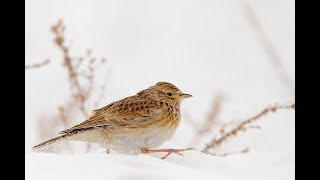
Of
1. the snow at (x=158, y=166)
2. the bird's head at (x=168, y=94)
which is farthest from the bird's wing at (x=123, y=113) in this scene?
the snow at (x=158, y=166)

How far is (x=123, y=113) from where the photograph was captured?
16.5ft

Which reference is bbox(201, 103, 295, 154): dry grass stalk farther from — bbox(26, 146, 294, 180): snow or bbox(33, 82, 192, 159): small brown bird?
bbox(26, 146, 294, 180): snow

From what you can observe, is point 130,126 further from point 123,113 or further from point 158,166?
point 158,166

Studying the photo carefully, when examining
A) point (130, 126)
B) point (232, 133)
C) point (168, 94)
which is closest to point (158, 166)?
point (130, 126)

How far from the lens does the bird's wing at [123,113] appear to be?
16.1 ft

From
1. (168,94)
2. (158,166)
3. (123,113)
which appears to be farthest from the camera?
(168,94)

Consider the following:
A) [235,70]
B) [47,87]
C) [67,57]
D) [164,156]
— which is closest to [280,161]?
[164,156]

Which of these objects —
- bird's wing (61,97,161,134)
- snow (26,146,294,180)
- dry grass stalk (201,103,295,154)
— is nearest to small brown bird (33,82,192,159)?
bird's wing (61,97,161,134)

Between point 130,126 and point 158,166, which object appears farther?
point 130,126

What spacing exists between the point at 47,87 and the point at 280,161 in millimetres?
4864

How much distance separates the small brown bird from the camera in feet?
15.5

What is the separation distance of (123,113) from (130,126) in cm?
22

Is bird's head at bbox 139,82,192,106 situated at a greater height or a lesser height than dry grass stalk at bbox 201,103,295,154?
greater

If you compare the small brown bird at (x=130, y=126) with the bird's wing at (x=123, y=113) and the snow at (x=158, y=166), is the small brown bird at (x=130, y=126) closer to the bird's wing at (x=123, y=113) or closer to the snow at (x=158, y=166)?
the bird's wing at (x=123, y=113)
